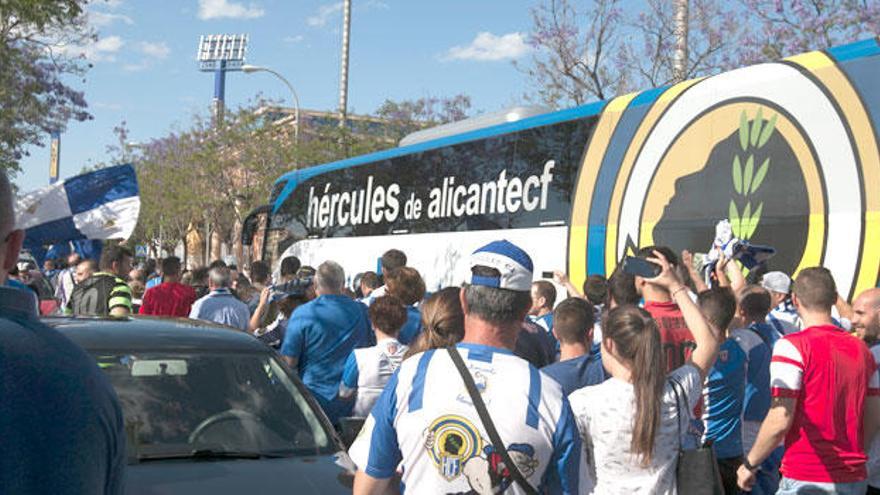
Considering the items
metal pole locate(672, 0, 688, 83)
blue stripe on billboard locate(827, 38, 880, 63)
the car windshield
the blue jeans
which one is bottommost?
the blue jeans

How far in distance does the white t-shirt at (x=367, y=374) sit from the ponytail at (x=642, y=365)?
2.16 meters

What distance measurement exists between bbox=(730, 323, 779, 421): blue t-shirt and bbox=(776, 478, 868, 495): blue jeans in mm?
987

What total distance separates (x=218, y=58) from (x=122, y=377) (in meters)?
99.8

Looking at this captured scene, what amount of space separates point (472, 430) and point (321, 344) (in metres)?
3.61

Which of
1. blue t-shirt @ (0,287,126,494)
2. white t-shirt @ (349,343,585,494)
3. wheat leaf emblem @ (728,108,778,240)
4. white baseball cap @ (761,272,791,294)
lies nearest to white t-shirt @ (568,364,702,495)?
white t-shirt @ (349,343,585,494)

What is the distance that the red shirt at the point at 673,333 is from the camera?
4.95m

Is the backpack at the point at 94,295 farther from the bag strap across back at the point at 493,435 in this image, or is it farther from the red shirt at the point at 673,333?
the bag strap across back at the point at 493,435

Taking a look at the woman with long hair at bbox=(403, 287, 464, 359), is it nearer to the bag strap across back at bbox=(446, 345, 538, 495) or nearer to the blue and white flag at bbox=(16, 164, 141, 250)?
the bag strap across back at bbox=(446, 345, 538, 495)

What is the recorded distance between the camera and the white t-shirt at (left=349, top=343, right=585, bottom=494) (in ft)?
9.20

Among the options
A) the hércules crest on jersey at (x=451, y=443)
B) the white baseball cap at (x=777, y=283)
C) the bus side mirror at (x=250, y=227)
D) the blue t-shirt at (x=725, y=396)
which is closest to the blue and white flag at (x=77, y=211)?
the white baseball cap at (x=777, y=283)

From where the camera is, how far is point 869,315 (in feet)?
17.4

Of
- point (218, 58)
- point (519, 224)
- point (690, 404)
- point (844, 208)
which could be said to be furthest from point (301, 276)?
point (218, 58)

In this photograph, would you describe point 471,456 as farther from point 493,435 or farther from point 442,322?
point 442,322

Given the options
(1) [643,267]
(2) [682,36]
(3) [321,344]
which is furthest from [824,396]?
(2) [682,36]
